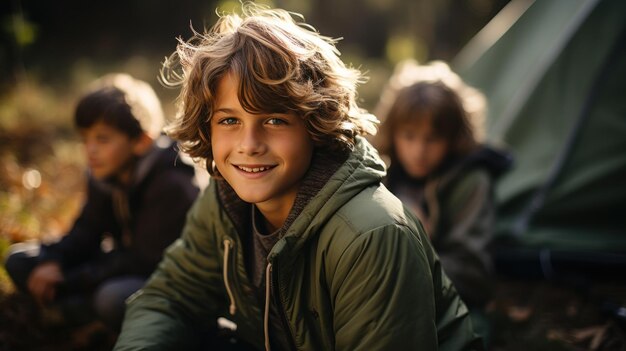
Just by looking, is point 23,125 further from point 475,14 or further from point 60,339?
point 475,14

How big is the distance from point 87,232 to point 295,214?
1.88 metres

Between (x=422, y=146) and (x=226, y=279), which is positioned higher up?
(x=422, y=146)

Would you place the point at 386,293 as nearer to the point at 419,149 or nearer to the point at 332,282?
the point at 332,282

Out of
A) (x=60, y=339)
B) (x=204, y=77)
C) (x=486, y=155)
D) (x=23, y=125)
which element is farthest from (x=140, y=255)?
(x=23, y=125)

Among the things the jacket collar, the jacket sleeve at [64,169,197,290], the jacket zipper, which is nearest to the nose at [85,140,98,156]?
the jacket sleeve at [64,169,197,290]

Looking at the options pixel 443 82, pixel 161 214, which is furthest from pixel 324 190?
pixel 443 82

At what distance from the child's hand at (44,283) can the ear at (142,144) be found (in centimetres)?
80

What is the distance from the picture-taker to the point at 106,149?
2975 millimetres

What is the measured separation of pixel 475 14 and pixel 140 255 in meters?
12.2

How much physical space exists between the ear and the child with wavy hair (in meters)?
1.04

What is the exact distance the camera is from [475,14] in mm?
13328

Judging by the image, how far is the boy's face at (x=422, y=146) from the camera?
3.19 m

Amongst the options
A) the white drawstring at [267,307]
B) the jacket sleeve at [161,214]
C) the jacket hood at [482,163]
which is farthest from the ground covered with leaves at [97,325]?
the white drawstring at [267,307]

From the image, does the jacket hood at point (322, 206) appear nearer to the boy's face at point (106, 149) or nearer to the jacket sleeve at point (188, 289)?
the jacket sleeve at point (188, 289)
